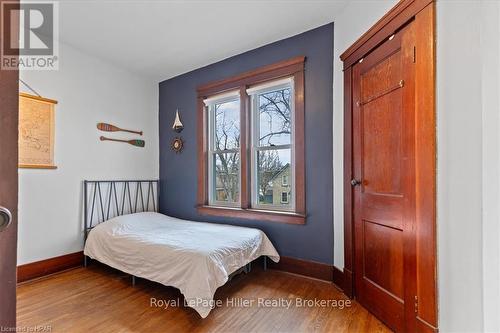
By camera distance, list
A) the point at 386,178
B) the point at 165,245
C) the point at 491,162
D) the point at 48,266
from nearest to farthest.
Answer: the point at 491,162
the point at 386,178
the point at 165,245
the point at 48,266

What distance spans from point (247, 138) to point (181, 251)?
1.53 meters

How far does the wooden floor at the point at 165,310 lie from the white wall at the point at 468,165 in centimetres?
71

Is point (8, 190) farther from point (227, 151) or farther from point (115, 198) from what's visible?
point (115, 198)

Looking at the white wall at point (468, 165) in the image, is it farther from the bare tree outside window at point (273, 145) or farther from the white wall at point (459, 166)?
the bare tree outside window at point (273, 145)

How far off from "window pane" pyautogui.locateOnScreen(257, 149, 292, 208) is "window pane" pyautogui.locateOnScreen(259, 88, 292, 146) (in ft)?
0.47

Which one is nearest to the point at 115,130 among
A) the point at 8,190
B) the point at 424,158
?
the point at 8,190

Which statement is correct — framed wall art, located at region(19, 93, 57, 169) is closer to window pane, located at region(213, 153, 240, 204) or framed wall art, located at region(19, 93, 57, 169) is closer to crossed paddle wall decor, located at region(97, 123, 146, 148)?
crossed paddle wall decor, located at region(97, 123, 146, 148)

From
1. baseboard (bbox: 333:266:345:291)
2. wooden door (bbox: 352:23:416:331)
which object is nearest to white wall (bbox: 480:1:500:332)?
wooden door (bbox: 352:23:416:331)

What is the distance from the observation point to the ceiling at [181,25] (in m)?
2.17

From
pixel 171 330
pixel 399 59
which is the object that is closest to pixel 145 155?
pixel 171 330

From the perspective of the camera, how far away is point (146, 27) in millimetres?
2473

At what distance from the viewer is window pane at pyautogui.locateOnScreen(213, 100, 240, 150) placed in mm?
3203

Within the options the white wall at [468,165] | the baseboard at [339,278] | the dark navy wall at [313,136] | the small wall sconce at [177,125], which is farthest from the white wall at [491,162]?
the small wall sconce at [177,125]

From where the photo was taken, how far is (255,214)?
2.87 meters
